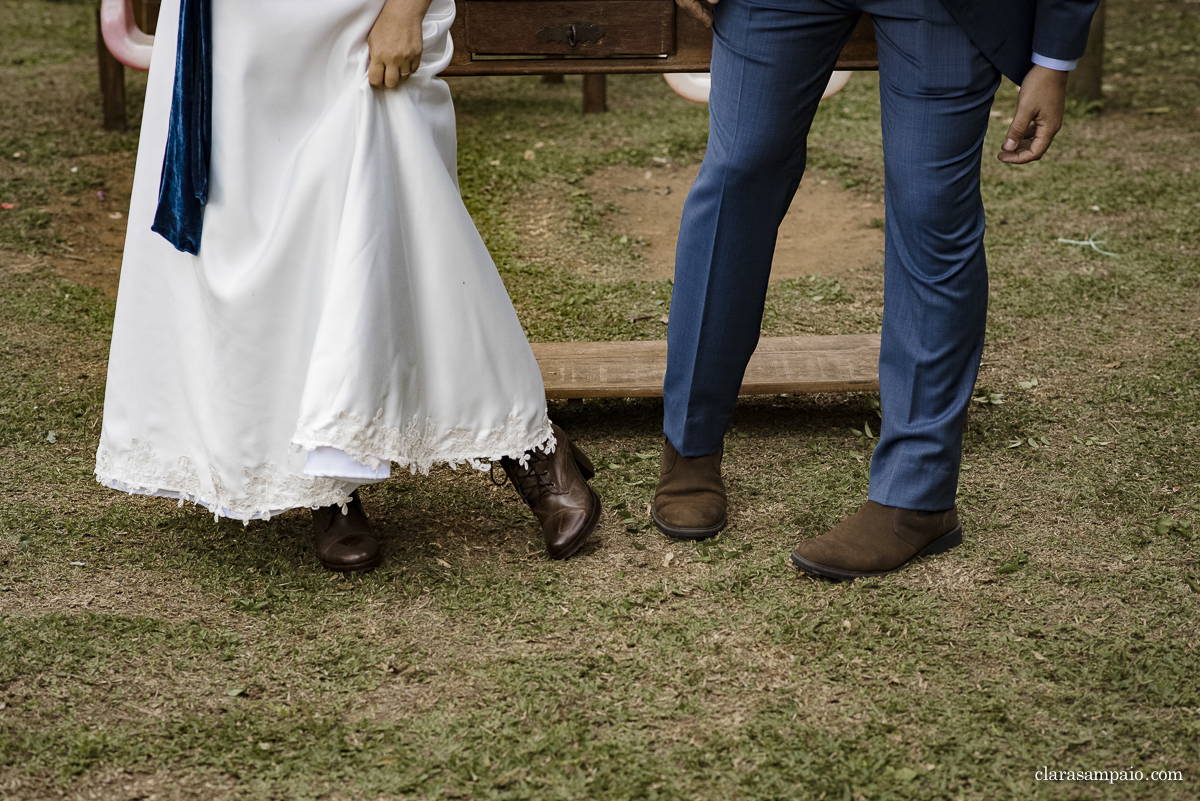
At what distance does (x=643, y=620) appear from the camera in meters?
2.03

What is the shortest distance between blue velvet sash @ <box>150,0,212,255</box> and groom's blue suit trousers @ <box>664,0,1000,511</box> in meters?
0.90

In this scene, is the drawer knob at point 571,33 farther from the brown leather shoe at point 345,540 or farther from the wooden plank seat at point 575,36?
the brown leather shoe at point 345,540

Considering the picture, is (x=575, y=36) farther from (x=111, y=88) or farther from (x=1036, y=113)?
(x=111, y=88)

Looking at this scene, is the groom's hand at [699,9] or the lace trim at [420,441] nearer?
the lace trim at [420,441]

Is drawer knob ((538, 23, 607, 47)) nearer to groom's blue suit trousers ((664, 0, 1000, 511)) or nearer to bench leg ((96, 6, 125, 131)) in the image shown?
groom's blue suit trousers ((664, 0, 1000, 511))

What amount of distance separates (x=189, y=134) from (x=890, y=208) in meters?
1.25

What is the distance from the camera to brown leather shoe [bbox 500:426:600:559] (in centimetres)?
221

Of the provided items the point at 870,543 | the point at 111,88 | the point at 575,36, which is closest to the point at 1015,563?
the point at 870,543

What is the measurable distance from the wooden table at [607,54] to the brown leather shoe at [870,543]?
61cm

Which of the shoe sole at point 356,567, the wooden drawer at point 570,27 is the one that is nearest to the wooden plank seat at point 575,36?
the wooden drawer at point 570,27

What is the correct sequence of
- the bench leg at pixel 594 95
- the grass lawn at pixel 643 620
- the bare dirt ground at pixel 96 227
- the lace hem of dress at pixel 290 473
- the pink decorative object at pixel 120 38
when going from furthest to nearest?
1. the bench leg at pixel 594 95
2. the pink decorative object at pixel 120 38
3. the bare dirt ground at pixel 96 227
4. the lace hem of dress at pixel 290 473
5. the grass lawn at pixel 643 620

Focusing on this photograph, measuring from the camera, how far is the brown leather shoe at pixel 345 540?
7.16ft

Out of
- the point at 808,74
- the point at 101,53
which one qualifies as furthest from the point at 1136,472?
the point at 101,53

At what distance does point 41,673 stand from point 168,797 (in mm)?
436
